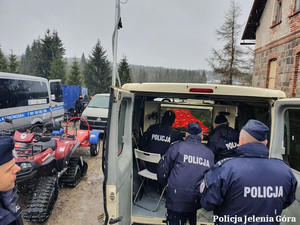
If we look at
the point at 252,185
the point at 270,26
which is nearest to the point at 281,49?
the point at 270,26

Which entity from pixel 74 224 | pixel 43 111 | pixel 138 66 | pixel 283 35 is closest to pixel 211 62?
pixel 283 35

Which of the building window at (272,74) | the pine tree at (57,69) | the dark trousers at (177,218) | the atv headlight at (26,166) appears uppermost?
the pine tree at (57,69)

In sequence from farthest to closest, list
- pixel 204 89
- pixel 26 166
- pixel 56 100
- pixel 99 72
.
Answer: pixel 99 72
pixel 56 100
pixel 26 166
pixel 204 89

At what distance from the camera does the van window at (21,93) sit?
7.52 meters

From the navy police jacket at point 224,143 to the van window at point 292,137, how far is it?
0.93 metres

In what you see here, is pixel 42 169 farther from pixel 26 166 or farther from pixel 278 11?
pixel 278 11

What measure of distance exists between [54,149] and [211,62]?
18447 mm

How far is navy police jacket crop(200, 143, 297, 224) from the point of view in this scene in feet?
6.31

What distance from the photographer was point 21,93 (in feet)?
27.6

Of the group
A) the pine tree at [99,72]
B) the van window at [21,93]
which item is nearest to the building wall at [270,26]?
the van window at [21,93]

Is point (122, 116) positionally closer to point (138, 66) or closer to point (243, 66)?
point (243, 66)

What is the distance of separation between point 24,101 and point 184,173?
7.97 metres

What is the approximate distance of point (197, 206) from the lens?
2.78 m

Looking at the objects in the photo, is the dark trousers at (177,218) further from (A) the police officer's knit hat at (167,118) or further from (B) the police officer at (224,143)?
(A) the police officer's knit hat at (167,118)
